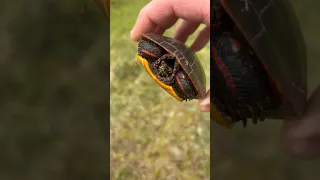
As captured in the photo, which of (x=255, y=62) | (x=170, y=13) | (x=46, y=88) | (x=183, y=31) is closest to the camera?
(x=46, y=88)

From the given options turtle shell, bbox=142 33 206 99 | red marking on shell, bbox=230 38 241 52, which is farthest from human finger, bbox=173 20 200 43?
red marking on shell, bbox=230 38 241 52

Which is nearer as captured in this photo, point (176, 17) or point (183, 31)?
point (176, 17)

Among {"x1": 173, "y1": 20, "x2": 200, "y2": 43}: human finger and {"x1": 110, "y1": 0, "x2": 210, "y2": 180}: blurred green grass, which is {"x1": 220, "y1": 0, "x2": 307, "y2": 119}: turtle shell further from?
{"x1": 110, "y1": 0, "x2": 210, "y2": 180}: blurred green grass

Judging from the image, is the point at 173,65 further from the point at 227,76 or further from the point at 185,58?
the point at 227,76

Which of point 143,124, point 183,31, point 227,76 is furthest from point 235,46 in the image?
point 143,124

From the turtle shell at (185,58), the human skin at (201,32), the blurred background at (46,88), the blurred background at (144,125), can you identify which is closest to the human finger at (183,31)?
the human skin at (201,32)

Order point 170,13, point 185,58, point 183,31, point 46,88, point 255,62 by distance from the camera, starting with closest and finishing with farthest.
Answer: point 46,88, point 255,62, point 170,13, point 185,58, point 183,31
